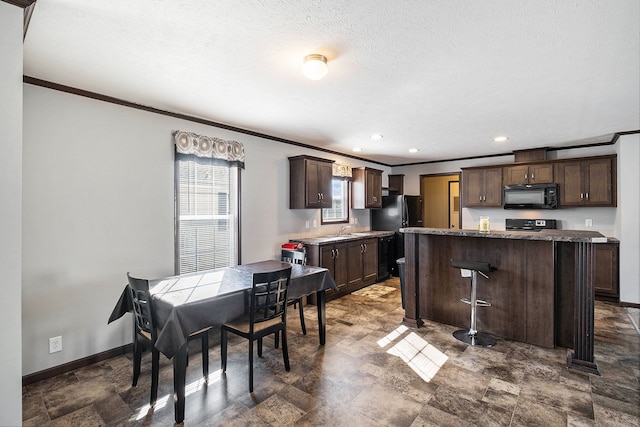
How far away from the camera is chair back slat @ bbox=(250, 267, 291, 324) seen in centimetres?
250

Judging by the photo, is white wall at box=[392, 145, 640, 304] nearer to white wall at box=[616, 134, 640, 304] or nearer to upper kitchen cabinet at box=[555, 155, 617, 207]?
white wall at box=[616, 134, 640, 304]

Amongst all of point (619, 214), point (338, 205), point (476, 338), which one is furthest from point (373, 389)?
point (619, 214)

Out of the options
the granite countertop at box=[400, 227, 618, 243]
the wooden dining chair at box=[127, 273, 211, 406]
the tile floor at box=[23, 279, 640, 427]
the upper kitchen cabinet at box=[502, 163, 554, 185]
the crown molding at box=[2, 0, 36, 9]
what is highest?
the crown molding at box=[2, 0, 36, 9]

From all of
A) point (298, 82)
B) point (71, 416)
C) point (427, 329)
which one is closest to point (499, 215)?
point (427, 329)

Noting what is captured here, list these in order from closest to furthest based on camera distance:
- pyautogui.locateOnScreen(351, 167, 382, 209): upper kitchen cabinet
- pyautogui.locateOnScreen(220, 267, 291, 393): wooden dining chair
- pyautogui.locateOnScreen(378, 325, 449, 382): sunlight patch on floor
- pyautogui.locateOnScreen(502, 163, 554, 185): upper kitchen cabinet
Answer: pyautogui.locateOnScreen(220, 267, 291, 393): wooden dining chair < pyautogui.locateOnScreen(378, 325, 449, 382): sunlight patch on floor < pyautogui.locateOnScreen(502, 163, 554, 185): upper kitchen cabinet < pyautogui.locateOnScreen(351, 167, 382, 209): upper kitchen cabinet

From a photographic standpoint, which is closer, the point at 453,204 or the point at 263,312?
the point at 263,312

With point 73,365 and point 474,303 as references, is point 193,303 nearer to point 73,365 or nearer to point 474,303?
point 73,365

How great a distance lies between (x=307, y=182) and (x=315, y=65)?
2.65m

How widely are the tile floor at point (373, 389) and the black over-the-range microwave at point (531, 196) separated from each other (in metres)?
2.47

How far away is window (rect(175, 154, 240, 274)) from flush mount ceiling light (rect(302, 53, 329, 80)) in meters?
1.99

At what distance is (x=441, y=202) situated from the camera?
27.5ft

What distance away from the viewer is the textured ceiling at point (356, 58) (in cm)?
175

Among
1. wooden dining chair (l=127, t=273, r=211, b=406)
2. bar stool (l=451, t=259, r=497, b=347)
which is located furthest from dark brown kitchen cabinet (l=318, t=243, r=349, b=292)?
wooden dining chair (l=127, t=273, r=211, b=406)

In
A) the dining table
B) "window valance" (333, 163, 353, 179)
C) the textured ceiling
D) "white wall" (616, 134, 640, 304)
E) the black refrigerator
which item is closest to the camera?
the textured ceiling
